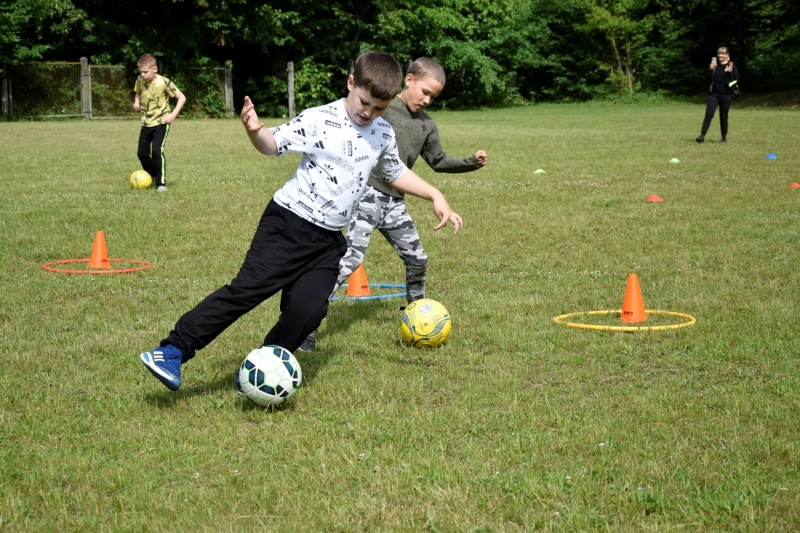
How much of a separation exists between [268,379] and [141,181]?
399 inches

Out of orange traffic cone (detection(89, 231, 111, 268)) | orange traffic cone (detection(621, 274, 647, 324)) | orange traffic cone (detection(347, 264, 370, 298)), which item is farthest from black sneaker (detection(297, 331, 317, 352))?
orange traffic cone (detection(89, 231, 111, 268))

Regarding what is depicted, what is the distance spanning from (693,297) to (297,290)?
3.86 meters

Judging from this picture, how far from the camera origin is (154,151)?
46.3 feet

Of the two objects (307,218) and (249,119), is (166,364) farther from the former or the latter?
(249,119)

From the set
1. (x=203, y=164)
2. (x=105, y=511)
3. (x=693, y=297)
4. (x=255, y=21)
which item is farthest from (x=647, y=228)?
(x=255, y=21)

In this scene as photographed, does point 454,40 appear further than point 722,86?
Yes

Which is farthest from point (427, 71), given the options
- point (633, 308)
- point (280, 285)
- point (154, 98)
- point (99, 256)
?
point (154, 98)

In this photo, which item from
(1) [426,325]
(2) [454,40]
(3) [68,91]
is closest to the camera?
(1) [426,325]

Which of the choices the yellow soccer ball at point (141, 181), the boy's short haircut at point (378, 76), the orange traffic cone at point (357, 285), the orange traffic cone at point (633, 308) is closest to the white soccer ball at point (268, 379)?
the boy's short haircut at point (378, 76)

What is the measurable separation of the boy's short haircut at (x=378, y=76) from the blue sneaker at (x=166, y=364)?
1.76 meters

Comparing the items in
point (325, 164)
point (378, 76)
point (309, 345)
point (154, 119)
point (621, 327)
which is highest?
point (378, 76)

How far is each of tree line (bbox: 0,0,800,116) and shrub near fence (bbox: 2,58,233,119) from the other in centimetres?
76

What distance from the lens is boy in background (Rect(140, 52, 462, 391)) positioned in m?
4.93

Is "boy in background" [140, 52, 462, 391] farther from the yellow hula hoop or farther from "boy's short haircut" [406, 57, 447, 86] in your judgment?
the yellow hula hoop
